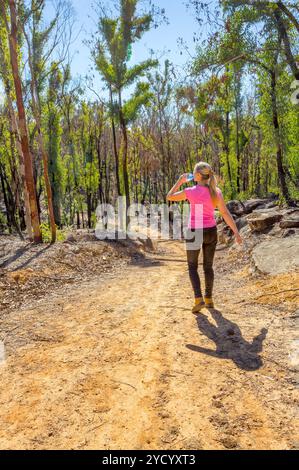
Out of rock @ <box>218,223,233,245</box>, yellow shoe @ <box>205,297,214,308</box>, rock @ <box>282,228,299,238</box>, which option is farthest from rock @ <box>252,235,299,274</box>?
rock @ <box>218,223,233,245</box>

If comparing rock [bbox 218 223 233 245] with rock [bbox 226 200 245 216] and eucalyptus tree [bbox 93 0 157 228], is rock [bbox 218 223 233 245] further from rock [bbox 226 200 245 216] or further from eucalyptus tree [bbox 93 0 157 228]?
eucalyptus tree [bbox 93 0 157 228]

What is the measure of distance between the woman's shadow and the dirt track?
0.01m

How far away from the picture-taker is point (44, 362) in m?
3.94

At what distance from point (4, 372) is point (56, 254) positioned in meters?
6.31

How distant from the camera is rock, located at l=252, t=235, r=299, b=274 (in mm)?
7059

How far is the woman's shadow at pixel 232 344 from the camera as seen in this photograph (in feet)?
12.0

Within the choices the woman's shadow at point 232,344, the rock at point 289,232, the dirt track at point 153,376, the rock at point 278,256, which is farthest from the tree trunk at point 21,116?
the woman's shadow at point 232,344

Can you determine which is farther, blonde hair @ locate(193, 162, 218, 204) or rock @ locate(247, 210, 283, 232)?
rock @ locate(247, 210, 283, 232)

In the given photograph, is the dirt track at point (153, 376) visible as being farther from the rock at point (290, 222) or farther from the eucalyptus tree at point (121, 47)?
the eucalyptus tree at point (121, 47)

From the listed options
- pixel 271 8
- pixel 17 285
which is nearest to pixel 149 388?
pixel 17 285

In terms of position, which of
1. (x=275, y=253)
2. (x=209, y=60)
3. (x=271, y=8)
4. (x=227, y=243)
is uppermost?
(x=271, y=8)

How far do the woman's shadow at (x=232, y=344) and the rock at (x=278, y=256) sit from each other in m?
2.64

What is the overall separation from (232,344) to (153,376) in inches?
43.8
